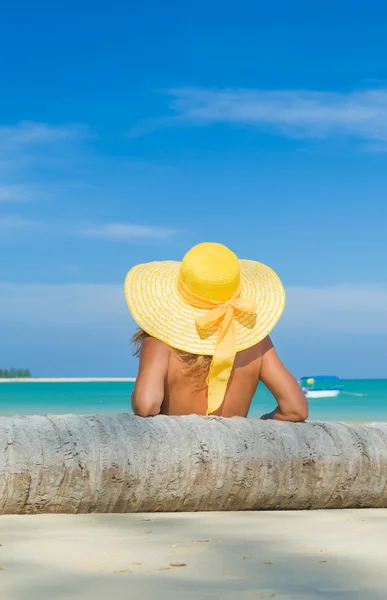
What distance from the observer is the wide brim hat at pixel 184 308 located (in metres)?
4.35

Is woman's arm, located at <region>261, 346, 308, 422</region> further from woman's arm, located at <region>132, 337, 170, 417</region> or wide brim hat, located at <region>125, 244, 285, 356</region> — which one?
woman's arm, located at <region>132, 337, 170, 417</region>

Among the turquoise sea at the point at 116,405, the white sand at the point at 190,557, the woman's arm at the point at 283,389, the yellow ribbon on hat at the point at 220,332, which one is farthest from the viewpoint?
the turquoise sea at the point at 116,405

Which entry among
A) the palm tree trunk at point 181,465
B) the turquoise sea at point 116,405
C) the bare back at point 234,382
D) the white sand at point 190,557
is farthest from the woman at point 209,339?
the turquoise sea at point 116,405

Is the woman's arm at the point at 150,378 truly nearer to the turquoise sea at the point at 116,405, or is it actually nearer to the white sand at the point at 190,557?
the white sand at the point at 190,557

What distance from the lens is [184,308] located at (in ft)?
14.7

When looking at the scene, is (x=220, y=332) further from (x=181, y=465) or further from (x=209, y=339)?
(x=181, y=465)

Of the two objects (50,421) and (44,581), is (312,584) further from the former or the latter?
(50,421)

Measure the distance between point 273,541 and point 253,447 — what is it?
91cm

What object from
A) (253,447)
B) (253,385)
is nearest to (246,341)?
(253,385)

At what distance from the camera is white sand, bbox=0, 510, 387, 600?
8.04 ft

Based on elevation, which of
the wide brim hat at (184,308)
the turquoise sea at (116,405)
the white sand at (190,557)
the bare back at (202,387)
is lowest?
the turquoise sea at (116,405)

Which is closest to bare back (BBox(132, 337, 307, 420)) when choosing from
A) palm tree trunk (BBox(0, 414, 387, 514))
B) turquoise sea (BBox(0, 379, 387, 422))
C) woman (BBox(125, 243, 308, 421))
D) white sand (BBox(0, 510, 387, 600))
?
woman (BBox(125, 243, 308, 421))

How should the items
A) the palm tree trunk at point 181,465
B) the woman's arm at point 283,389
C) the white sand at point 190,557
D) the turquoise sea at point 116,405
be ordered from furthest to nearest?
the turquoise sea at point 116,405, the woman's arm at point 283,389, the palm tree trunk at point 181,465, the white sand at point 190,557

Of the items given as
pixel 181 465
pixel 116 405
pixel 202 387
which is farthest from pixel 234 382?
pixel 116 405
